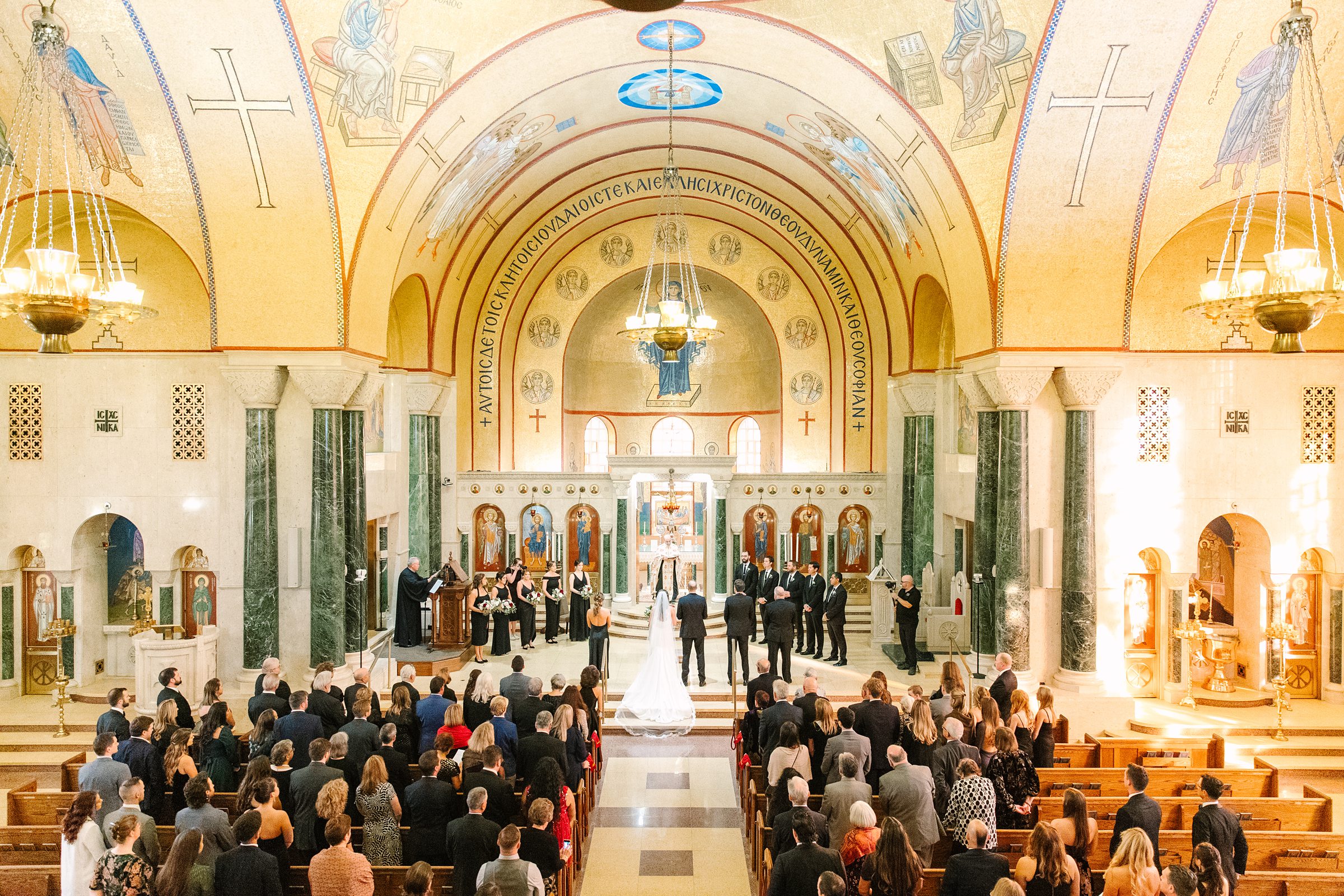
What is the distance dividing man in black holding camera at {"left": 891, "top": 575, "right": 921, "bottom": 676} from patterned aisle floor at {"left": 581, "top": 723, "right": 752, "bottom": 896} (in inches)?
159

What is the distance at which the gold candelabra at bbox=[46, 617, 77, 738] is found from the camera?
12555 mm

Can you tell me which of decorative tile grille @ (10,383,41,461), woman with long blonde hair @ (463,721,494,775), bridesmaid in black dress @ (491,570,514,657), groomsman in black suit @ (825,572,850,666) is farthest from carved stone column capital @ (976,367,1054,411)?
decorative tile grille @ (10,383,41,461)

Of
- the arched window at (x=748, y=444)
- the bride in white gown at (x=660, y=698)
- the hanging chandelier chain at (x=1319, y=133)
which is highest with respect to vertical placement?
the hanging chandelier chain at (x=1319, y=133)

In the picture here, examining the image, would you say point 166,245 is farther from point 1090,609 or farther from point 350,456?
point 1090,609

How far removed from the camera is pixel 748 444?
24.8 metres

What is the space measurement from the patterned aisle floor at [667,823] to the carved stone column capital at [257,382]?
260 inches

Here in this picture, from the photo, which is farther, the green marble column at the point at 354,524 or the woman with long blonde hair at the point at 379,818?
the green marble column at the point at 354,524

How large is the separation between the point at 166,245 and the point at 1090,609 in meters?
14.6

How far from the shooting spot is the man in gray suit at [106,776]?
7090 mm

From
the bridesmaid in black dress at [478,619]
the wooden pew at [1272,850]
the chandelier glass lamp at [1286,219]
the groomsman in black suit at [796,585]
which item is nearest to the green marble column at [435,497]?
the bridesmaid in black dress at [478,619]

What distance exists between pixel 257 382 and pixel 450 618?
5582 mm

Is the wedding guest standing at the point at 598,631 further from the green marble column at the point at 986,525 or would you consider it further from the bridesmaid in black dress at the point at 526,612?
the green marble column at the point at 986,525

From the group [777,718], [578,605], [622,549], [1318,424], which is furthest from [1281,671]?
[622,549]

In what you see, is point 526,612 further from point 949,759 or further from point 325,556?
point 949,759
